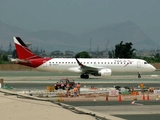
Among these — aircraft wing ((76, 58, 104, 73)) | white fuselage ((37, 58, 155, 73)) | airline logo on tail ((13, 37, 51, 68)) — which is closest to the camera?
airline logo on tail ((13, 37, 51, 68))

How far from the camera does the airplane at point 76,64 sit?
66.1 m

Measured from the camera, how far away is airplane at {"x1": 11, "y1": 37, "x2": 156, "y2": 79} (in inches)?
2601

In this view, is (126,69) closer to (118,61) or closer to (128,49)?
(118,61)

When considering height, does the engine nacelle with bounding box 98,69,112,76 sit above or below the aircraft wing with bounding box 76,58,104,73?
below

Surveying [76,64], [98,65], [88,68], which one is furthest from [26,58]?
[98,65]

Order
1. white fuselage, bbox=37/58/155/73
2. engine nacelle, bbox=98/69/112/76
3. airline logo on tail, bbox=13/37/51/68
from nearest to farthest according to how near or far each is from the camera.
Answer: engine nacelle, bbox=98/69/112/76 → airline logo on tail, bbox=13/37/51/68 → white fuselage, bbox=37/58/155/73

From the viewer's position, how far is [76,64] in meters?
67.2

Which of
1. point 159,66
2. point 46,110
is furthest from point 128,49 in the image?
point 46,110

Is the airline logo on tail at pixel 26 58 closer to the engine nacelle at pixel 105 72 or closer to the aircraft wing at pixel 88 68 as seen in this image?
the aircraft wing at pixel 88 68

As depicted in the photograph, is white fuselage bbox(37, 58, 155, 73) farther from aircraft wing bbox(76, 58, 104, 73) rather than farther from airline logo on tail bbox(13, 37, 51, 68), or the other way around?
airline logo on tail bbox(13, 37, 51, 68)

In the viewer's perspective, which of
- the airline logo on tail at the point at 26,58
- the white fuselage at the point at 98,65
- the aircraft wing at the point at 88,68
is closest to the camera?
the airline logo on tail at the point at 26,58

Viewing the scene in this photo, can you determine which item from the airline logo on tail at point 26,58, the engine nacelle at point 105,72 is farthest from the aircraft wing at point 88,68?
the airline logo on tail at point 26,58

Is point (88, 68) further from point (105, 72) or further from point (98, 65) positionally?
point (105, 72)

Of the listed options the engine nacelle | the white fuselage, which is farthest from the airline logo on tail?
the engine nacelle
